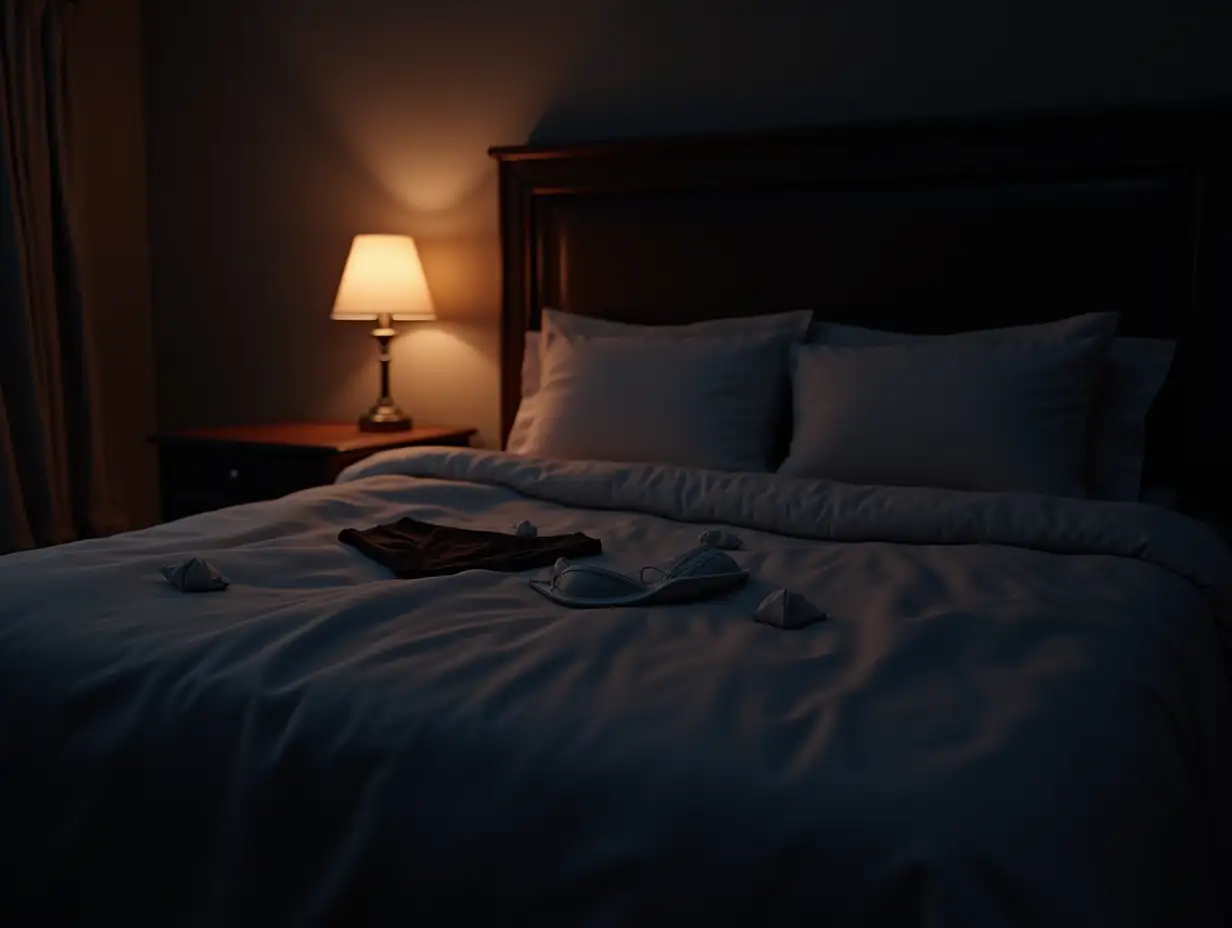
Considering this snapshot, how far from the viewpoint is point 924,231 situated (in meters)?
2.67

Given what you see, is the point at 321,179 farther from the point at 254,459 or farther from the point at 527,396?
the point at 527,396

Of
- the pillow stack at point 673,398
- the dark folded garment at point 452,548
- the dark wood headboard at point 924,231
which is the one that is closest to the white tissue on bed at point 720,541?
the dark folded garment at point 452,548

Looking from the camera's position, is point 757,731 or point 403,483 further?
point 403,483

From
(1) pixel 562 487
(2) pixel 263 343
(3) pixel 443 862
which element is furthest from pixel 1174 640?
(2) pixel 263 343

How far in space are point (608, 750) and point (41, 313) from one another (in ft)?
9.52

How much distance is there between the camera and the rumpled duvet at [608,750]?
2.89 feet

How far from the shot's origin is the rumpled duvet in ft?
2.89

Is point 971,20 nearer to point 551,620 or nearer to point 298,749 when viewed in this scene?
point 551,620

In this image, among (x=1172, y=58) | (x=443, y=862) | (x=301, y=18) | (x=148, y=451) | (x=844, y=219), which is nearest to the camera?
(x=443, y=862)

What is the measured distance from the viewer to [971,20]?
2686mm

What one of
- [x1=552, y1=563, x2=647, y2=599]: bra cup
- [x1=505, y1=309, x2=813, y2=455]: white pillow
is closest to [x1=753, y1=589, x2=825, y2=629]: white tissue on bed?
[x1=552, y1=563, x2=647, y2=599]: bra cup

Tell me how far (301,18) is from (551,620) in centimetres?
278

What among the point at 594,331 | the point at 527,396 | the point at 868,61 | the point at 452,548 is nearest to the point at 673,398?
the point at 594,331

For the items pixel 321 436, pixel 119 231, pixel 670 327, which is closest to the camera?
pixel 670 327
